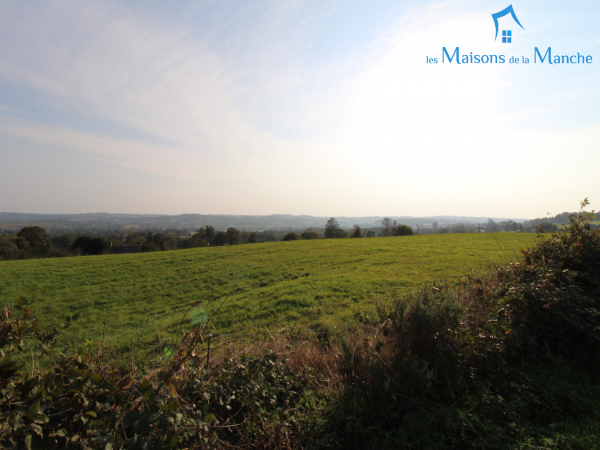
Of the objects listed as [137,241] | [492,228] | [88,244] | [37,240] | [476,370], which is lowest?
[137,241]

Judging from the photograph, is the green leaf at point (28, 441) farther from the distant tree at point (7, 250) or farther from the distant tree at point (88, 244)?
the distant tree at point (88, 244)

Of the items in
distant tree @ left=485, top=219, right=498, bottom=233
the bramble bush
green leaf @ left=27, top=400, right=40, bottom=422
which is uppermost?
distant tree @ left=485, top=219, right=498, bottom=233

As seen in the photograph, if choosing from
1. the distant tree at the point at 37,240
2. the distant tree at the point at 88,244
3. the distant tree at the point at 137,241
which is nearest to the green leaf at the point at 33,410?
the distant tree at the point at 88,244

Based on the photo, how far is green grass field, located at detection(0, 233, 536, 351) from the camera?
810cm

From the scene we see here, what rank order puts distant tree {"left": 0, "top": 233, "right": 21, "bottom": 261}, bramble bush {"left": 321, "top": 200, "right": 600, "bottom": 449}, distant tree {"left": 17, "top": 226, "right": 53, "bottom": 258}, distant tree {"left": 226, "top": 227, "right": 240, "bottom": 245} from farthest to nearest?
distant tree {"left": 226, "top": 227, "right": 240, "bottom": 245} < distant tree {"left": 17, "top": 226, "right": 53, "bottom": 258} < distant tree {"left": 0, "top": 233, "right": 21, "bottom": 261} < bramble bush {"left": 321, "top": 200, "right": 600, "bottom": 449}

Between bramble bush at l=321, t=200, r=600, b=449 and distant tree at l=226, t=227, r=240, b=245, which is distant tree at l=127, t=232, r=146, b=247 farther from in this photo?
bramble bush at l=321, t=200, r=600, b=449

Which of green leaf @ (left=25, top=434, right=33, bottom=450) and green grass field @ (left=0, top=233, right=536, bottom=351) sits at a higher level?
green leaf @ (left=25, top=434, right=33, bottom=450)

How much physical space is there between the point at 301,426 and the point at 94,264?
2567 centimetres

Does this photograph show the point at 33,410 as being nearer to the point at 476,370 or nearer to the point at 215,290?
the point at 476,370

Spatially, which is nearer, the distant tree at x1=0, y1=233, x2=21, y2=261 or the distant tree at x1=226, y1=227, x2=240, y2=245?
the distant tree at x1=0, y1=233, x2=21, y2=261

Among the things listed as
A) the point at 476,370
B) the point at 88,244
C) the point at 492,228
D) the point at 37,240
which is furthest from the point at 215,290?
the point at 37,240

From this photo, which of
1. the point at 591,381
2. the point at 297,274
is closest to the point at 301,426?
the point at 591,381

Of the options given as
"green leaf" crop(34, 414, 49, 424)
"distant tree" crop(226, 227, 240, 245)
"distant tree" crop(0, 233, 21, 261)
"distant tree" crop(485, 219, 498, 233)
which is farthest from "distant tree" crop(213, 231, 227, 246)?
"green leaf" crop(34, 414, 49, 424)

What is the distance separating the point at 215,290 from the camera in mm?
12453
